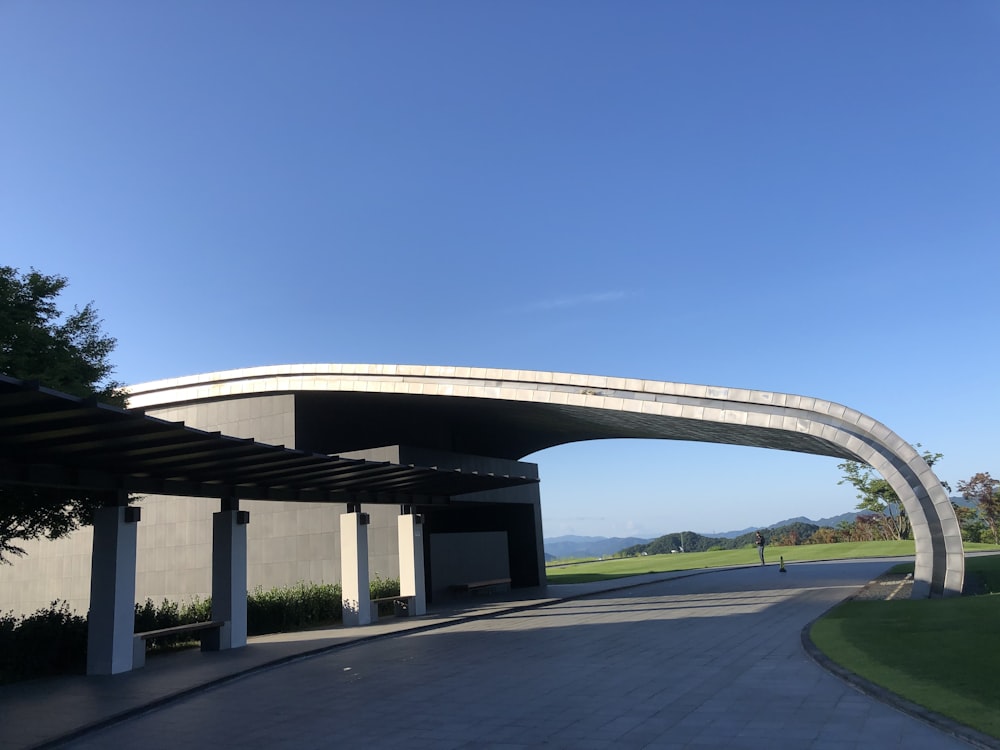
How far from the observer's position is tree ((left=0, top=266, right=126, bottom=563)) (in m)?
16.0

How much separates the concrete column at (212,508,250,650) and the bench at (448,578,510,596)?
517 inches

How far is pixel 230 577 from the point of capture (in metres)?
15.9

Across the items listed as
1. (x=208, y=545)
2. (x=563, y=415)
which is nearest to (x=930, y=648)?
(x=563, y=415)

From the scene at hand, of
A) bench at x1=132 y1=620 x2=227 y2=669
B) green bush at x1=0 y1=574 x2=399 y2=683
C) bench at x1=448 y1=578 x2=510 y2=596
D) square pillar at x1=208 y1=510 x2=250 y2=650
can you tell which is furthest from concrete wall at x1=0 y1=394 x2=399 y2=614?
bench at x1=132 y1=620 x2=227 y2=669

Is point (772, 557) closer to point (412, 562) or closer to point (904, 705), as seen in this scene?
point (412, 562)

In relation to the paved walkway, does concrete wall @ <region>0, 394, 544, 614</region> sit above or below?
above

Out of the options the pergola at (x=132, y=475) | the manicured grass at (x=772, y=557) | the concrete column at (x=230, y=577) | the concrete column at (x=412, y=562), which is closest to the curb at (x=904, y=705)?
the pergola at (x=132, y=475)

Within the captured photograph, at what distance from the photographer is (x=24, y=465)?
37.9 feet

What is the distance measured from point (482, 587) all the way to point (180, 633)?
16629 millimetres

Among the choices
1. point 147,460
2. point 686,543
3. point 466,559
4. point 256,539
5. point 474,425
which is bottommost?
point 686,543

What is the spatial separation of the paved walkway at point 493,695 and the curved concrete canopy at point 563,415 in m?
4.77

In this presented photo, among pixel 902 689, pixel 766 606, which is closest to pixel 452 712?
pixel 902 689

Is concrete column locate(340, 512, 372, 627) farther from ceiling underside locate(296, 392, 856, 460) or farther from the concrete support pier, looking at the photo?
ceiling underside locate(296, 392, 856, 460)

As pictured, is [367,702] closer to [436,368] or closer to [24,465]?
[24,465]
